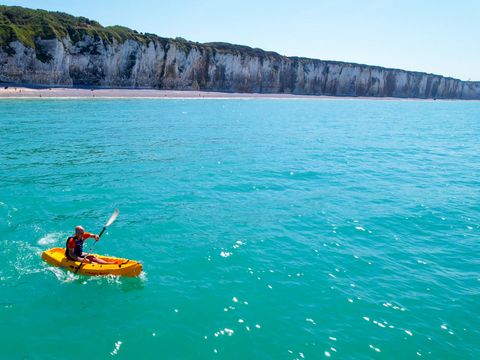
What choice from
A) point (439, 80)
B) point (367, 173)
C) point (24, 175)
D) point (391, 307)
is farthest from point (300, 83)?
point (391, 307)

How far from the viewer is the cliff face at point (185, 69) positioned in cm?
7112

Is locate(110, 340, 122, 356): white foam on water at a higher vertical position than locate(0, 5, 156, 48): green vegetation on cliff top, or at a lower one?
lower

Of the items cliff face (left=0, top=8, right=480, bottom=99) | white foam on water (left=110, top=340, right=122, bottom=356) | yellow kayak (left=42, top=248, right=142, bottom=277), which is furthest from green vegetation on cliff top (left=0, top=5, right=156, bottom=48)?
white foam on water (left=110, top=340, right=122, bottom=356)

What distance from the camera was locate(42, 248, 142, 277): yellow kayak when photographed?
11812mm

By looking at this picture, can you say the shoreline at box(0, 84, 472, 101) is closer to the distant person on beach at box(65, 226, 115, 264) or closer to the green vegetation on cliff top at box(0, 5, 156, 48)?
the green vegetation on cliff top at box(0, 5, 156, 48)

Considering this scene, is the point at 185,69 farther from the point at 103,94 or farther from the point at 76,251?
the point at 76,251

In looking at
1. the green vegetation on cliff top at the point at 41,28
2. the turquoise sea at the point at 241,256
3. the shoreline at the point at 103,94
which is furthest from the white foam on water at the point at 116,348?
the green vegetation on cliff top at the point at 41,28

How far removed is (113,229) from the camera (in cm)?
1540

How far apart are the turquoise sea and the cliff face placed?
159ft

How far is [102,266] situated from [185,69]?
303ft

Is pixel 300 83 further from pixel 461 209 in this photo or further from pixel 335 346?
pixel 335 346

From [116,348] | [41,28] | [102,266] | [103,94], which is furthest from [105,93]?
[116,348]

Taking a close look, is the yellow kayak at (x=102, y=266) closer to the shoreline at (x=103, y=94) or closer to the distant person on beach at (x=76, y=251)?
the distant person on beach at (x=76, y=251)

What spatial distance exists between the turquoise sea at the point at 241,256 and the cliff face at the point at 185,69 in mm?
48509
